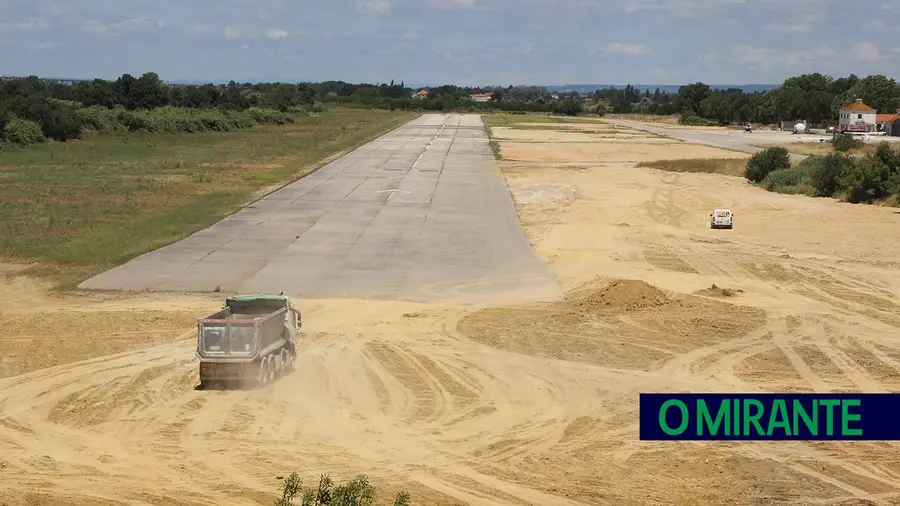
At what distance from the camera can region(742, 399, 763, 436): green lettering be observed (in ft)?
47.8

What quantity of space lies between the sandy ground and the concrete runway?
6.58 ft

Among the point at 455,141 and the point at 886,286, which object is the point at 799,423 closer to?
the point at 886,286

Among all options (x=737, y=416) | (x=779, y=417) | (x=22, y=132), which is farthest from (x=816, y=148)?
(x=737, y=416)

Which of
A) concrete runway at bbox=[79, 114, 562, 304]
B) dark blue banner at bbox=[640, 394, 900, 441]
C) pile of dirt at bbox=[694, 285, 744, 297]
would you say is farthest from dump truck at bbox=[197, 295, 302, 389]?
pile of dirt at bbox=[694, 285, 744, 297]

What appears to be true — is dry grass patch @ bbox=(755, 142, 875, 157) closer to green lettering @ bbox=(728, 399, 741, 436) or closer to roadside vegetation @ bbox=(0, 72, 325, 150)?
roadside vegetation @ bbox=(0, 72, 325, 150)

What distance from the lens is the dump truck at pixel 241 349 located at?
24406 millimetres

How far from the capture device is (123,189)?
226ft

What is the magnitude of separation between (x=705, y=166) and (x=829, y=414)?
80.6m

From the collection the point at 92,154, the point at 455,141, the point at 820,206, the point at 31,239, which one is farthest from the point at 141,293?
the point at 455,141

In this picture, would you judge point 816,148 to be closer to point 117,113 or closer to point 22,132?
point 117,113

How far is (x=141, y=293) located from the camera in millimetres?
36812

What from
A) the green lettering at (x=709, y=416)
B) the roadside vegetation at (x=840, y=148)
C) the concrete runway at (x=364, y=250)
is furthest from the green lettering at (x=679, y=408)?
the roadside vegetation at (x=840, y=148)

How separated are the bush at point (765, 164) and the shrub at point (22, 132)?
63.9 m

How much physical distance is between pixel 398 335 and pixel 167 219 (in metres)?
27.9
